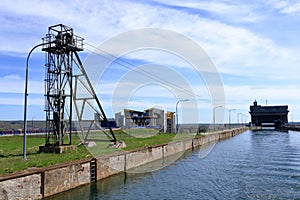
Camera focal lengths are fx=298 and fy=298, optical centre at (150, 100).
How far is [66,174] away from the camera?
2077 cm

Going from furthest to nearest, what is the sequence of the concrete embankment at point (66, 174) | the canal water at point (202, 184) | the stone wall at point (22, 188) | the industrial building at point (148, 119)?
the industrial building at point (148, 119), the canal water at point (202, 184), the concrete embankment at point (66, 174), the stone wall at point (22, 188)

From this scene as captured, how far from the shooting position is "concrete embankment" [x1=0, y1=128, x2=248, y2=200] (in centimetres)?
1642

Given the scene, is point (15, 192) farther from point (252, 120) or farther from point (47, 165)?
point (252, 120)

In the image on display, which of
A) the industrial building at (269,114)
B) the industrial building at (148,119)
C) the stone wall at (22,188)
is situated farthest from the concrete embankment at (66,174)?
the industrial building at (269,114)

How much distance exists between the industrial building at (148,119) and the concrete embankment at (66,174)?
37.9 meters

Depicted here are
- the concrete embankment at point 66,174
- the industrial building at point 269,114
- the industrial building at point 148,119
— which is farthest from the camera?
the industrial building at point 269,114

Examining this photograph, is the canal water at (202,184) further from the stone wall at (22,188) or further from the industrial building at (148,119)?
the industrial building at (148,119)

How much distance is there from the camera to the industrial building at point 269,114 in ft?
495

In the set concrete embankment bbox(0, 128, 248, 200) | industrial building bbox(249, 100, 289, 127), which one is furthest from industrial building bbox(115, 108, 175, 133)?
industrial building bbox(249, 100, 289, 127)

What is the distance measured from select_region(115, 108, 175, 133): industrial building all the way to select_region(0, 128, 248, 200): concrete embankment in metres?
37.9

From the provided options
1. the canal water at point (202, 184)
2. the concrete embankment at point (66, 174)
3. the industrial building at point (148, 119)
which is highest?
the industrial building at point (148, 119)

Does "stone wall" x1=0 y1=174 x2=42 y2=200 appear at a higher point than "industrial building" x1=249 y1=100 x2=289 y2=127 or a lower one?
lower

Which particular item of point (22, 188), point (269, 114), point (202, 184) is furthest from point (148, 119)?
point (269, 114)

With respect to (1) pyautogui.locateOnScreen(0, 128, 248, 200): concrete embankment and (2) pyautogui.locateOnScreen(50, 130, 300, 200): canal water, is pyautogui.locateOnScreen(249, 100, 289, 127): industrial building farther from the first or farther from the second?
(1) pyautogui.locateOnScreen(0, 128, 248, 200): concrete embankment
